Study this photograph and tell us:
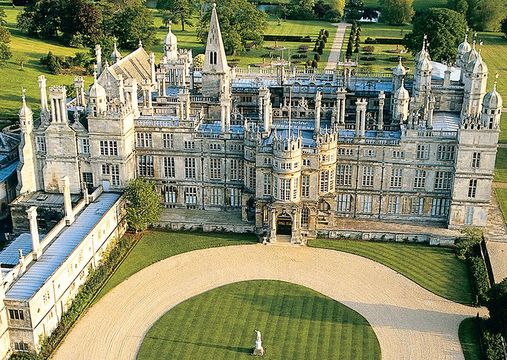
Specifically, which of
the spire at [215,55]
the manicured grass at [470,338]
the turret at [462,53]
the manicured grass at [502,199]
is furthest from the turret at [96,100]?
the manicured grass at [502,199]

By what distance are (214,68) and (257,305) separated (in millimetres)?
44493

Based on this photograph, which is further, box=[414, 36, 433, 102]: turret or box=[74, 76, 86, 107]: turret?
box=[414, 36, 433, 102]: turret

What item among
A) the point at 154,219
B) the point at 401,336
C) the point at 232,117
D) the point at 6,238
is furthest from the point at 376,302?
the point at 6,238

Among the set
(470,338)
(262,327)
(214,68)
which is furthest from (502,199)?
(262,327)

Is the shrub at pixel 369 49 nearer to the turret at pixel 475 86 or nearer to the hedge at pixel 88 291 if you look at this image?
the turret at pixel 475 86

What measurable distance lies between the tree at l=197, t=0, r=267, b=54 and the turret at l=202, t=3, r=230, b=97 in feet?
223

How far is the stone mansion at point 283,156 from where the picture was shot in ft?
288

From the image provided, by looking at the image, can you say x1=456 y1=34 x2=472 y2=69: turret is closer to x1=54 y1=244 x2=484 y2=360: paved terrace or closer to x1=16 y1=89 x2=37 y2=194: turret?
x1=54 y1=244 x2=484 y2=360: paved terrace

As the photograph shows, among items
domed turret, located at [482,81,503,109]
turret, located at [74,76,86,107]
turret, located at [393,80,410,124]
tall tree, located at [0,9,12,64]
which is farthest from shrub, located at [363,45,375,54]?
turret, located at [74,76,86,107]

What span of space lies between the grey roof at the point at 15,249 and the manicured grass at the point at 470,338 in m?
48.2

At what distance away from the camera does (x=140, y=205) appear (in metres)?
88.4

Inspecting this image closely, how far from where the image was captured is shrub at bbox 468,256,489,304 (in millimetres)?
74156

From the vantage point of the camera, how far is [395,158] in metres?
91.0

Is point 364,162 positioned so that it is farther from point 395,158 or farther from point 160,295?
point 160,295
